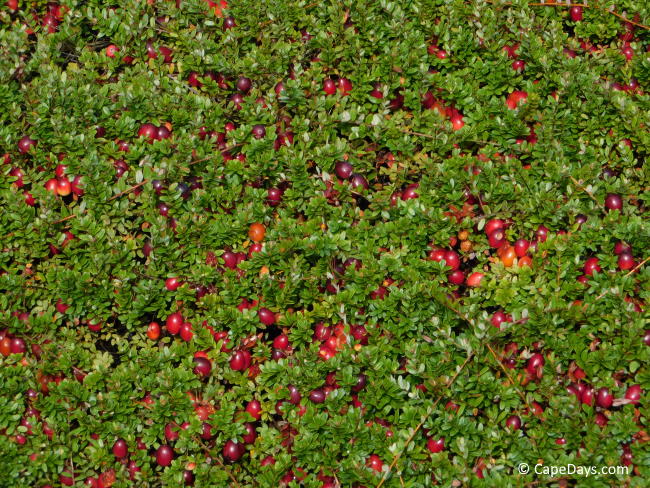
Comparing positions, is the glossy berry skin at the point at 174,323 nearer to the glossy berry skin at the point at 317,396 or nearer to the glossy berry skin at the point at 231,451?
the glossy berry skin at the point at 231,451

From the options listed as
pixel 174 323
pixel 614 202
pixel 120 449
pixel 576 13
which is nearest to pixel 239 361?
pixel 174 323

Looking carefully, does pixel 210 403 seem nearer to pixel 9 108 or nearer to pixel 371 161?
pixel 371 161

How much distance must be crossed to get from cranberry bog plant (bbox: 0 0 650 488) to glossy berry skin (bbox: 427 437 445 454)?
1 centimetres

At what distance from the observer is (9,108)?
13.3 ft

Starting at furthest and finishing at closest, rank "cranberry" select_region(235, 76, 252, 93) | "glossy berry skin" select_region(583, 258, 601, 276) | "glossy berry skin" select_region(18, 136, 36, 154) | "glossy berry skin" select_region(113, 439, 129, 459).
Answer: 1. "cranberry" select_region(235, 76, 252, 93)
2. "glossy berry skin" select_region(18, 136, 36, 154)
3. "glossy berry skin" select_region(583, 258, 601, 276)
4. "glossy berry skin" select_region(113, 439, 129, 459)

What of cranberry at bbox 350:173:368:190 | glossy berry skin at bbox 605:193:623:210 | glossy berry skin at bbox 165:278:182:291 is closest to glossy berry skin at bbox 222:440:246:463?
glossy berry skin at bbox 165:278:182:291

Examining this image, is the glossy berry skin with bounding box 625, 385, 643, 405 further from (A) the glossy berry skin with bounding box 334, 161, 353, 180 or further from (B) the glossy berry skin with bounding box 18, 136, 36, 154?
(B) the glossy berry skin with bounding box 18, 136, 36, 154

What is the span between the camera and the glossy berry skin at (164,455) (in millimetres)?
3154

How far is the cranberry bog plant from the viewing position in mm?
3121

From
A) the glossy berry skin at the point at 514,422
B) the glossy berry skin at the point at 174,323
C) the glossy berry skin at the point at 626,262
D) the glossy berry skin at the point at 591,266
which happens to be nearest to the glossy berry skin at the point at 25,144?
the glossy berry skin at the point at 174,323

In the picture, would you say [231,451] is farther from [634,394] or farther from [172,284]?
[634,394]

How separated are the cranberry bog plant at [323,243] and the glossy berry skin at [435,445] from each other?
0.01 m

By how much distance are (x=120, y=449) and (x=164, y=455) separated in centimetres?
21

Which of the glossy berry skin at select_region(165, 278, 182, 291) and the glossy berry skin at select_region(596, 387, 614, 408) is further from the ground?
the glossy berry skin at select_region(596, 387, 614, 408)
